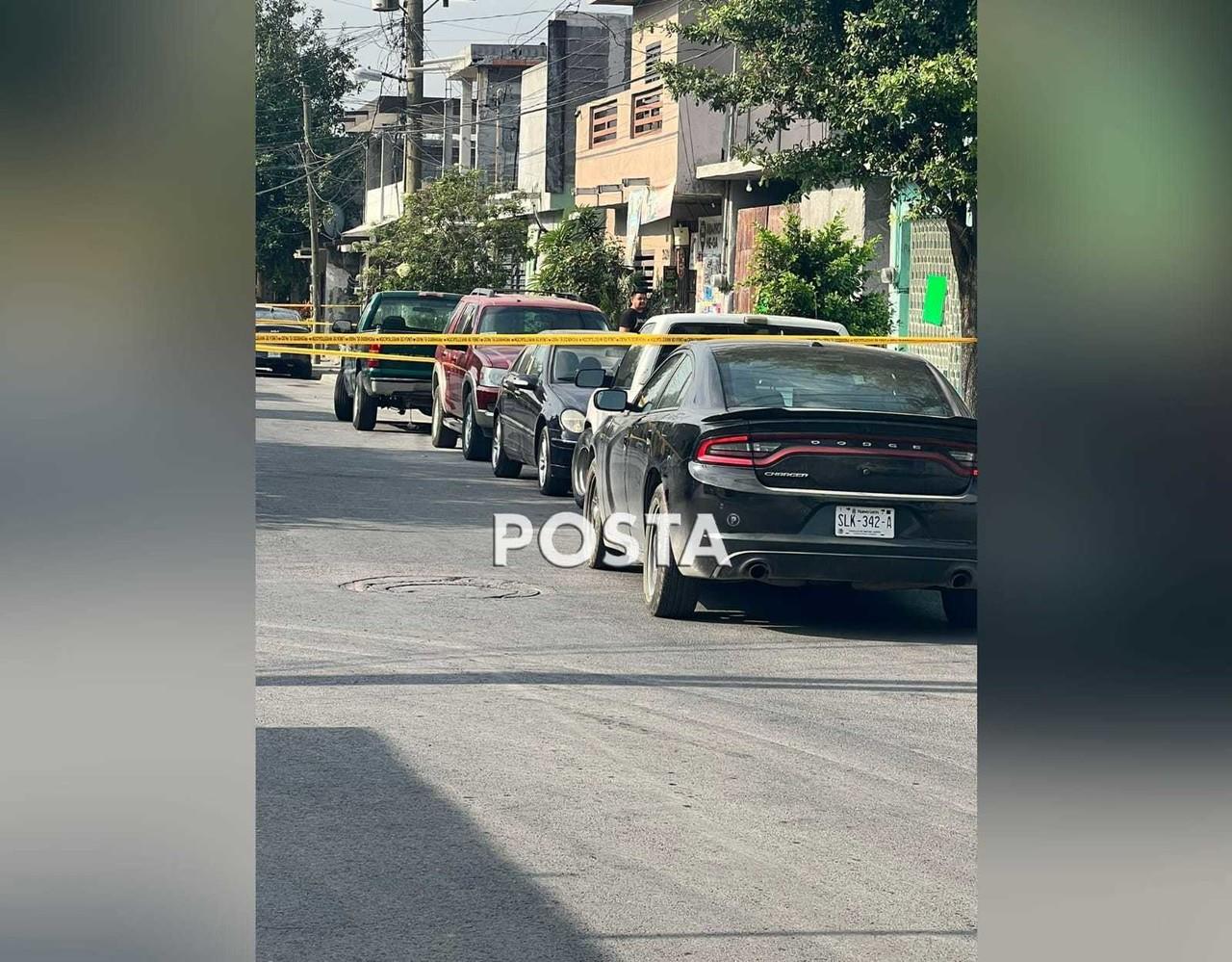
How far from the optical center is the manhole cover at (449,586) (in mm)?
11883

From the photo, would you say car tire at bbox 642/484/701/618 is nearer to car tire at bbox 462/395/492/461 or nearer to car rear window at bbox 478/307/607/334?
car tire at bbox 462/395/492/461

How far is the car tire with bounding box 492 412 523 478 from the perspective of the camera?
19469 millimetres

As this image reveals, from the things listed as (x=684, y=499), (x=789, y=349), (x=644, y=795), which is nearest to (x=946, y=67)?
(x=789, y=349)

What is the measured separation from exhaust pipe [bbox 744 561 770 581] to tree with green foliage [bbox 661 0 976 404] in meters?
8.77

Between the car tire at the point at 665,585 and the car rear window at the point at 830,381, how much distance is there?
0.74m

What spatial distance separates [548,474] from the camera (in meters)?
17.8

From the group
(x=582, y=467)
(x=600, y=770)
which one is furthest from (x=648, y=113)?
(x=600, y=770)

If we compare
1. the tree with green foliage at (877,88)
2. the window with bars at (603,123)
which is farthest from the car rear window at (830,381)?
the window with bars at (603,123)

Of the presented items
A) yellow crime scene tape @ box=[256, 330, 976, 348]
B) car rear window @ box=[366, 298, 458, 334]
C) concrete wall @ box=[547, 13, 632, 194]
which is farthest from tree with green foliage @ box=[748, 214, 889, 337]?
concrete wall @ box=[547, 13, 632, 194]

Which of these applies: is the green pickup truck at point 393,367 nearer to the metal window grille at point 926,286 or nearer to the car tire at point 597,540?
the metal window grille at point 926,286

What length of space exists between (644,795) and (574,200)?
3872 cm

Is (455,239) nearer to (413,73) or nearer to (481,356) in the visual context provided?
(413,73)

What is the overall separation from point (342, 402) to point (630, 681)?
19.3 meters
